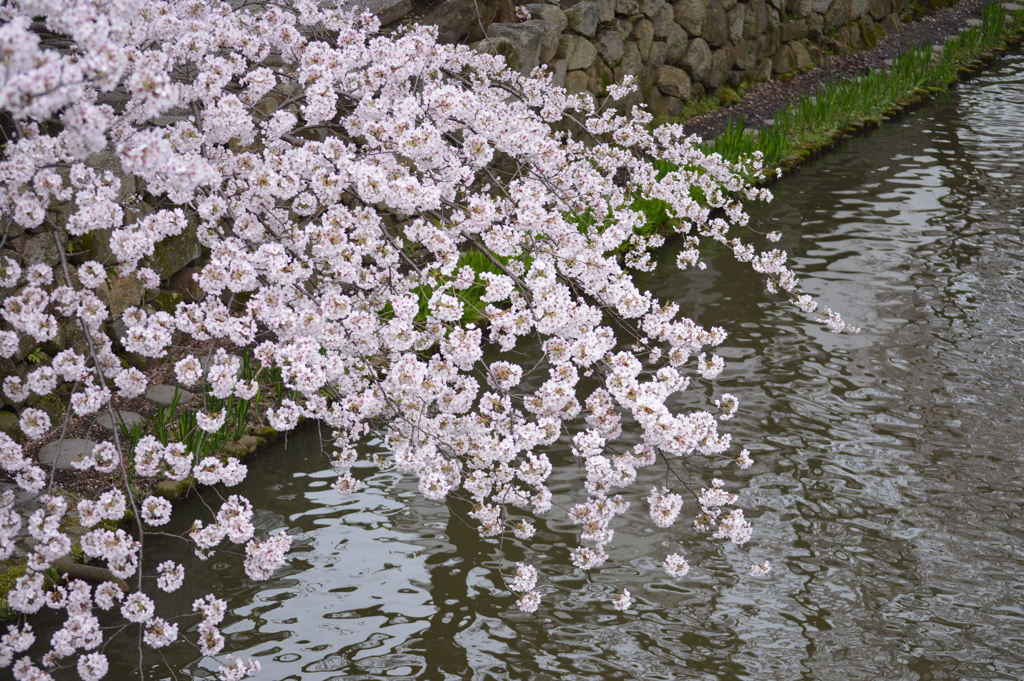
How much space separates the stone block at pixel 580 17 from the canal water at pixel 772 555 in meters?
3.44

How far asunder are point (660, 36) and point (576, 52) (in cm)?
157

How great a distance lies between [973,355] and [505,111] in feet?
11.3

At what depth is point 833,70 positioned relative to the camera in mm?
11797

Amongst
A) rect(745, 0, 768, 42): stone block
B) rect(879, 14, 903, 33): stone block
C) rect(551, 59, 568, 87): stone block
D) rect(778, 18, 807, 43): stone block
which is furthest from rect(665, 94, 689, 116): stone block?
rect(879, 14, 903, 33): stone block

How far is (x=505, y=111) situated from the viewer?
428cm

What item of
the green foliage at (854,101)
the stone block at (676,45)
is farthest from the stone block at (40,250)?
the stone block at (676,45)

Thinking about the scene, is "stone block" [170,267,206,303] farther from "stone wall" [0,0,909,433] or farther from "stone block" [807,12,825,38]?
"stone block" [807,12,825,38]

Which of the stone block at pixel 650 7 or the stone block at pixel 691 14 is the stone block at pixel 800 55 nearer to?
the stone block at pixel 691 14

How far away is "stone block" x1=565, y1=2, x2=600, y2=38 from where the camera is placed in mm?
8352

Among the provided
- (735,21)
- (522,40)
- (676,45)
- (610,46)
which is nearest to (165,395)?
(522,40)

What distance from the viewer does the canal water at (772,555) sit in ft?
11.5

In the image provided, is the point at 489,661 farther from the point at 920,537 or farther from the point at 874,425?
the point at 874,425

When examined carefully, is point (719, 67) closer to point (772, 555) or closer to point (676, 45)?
point (676, 45)

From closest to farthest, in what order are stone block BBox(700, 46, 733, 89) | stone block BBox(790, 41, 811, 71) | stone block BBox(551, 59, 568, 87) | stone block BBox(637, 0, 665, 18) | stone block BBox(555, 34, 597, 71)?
stone block BBox(551, 59, 568, 87) → stone block BBox(555, 34, 597, 71) → stone block BBox(637, 0, 665, 18) → stone block BBox(700, 46, 733, 89) → stone block BBox(790, 41, 811, 71)
